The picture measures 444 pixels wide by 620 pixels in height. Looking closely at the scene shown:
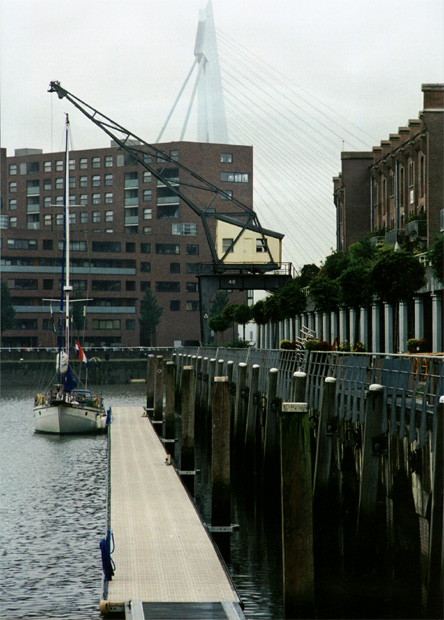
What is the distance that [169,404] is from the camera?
137ft

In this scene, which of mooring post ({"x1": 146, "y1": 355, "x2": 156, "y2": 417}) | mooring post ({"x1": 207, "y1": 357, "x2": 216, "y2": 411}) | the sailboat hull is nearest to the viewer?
mooring post ({"x1": 207, "y1": 357, "x2": 216, "y2": 411})

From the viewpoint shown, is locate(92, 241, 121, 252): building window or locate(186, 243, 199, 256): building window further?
locate(186, 243, 199, 256): building window

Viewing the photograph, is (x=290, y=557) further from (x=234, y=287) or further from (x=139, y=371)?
(x=139, y=371)

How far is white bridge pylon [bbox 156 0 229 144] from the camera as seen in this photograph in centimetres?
12163

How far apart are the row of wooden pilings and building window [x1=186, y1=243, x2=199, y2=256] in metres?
111

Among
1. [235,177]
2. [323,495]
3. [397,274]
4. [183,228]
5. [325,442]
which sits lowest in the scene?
[323,495]

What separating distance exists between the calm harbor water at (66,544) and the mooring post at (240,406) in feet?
14.6

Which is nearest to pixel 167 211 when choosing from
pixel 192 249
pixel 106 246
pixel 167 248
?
pixel 167 248

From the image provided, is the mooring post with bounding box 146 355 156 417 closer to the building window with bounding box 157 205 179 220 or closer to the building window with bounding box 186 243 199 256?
the building window with bounding box 186 243 199 256

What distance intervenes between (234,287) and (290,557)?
50.8 metres

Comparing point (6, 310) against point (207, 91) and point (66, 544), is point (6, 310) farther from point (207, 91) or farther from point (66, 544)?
point (66, 544)

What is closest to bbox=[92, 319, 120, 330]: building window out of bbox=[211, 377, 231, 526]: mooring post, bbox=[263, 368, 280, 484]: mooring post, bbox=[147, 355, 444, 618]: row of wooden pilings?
bbox=[147, 355, 444, 618]: row of wooden pilings

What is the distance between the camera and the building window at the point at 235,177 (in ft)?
485

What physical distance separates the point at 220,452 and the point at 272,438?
5902 mm
